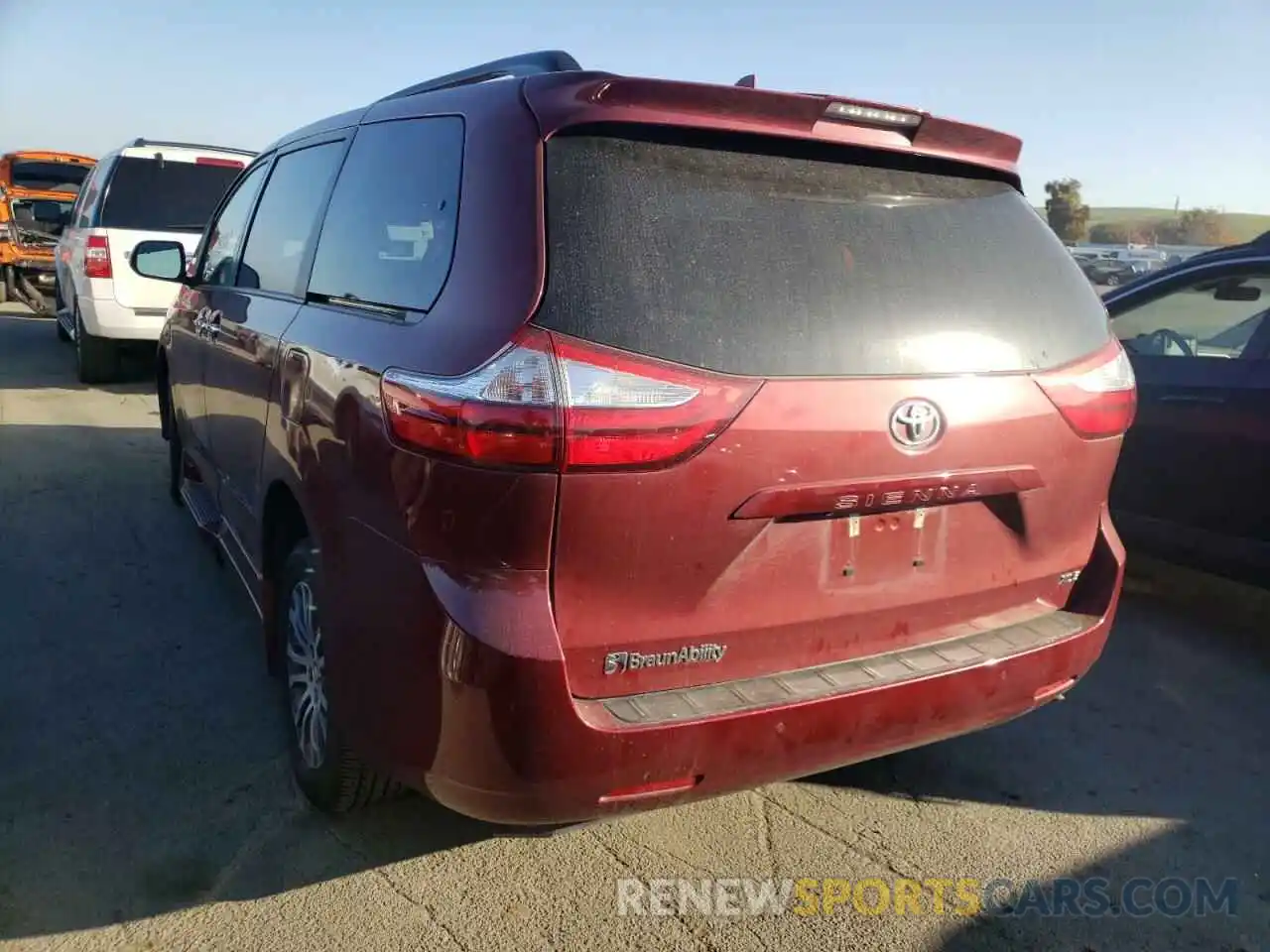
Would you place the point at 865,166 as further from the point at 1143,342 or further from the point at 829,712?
the point at 1143,342

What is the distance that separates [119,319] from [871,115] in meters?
8.35

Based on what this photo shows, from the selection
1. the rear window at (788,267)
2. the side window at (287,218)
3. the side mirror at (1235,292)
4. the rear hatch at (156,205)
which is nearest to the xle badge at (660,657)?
the rear window at (788,267)

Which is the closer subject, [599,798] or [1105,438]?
[599,798]

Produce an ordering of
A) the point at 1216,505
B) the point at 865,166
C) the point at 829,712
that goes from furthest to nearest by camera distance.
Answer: the point at 1216,505, the point at 865,166, the point at 829,712

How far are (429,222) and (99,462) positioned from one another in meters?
5.38

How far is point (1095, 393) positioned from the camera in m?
2.67

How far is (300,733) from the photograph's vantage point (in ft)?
9.66

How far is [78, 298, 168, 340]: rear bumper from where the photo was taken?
9.02 metres

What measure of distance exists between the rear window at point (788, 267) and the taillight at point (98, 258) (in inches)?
321

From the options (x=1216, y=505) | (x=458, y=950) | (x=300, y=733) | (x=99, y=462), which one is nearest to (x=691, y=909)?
(x=458, y=950)

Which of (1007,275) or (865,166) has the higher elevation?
(865,166)

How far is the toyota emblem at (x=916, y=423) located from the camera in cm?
231

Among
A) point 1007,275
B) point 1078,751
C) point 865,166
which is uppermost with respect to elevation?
point 865,166

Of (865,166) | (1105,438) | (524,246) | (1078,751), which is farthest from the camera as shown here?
(1078,751)
